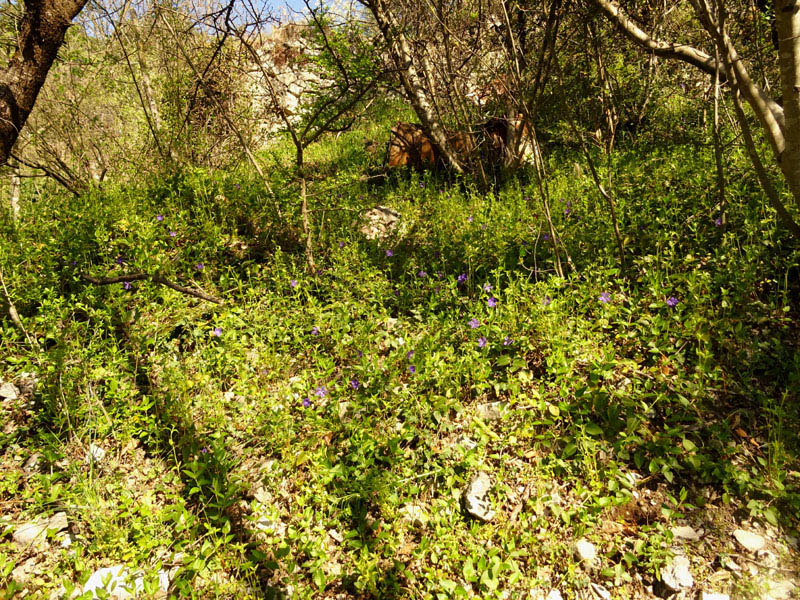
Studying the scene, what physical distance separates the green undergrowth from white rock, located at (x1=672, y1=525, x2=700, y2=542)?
7 centimetres

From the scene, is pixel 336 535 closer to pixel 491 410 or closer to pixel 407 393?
pixel 407 393

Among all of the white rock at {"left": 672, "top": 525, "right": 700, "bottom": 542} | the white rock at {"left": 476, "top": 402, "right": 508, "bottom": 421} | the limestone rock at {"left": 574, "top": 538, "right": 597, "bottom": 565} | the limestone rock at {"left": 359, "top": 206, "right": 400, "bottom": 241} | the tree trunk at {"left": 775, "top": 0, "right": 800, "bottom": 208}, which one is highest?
the tree trunk at {"left": 775, "top": 0, "right": 800, "bottom": 208}

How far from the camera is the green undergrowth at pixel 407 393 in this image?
2234 millimetres

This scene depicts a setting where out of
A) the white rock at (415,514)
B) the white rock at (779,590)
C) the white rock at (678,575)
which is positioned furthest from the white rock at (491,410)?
the white rock at (779,590)

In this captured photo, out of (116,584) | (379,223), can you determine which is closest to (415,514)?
(116,584)

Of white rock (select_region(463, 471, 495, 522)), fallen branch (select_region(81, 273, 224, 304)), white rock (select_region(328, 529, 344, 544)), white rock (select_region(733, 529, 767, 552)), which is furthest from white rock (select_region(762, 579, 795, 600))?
fallen branch (select_region(81, 273, 224, 304))

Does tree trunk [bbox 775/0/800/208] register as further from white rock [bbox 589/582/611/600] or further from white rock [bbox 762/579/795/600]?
white rock [bbox 589/582/611/600]

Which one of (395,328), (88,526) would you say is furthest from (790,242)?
(88,526)

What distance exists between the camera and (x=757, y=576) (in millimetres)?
2000

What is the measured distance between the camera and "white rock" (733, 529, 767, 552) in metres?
2.11

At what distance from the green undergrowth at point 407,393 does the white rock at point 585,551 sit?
39 millimetres

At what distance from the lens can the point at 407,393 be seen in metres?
2.88

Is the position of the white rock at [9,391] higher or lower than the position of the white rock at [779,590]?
higher

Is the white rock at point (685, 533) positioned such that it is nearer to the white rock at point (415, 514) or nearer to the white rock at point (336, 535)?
the white rock at point (415, 514)
